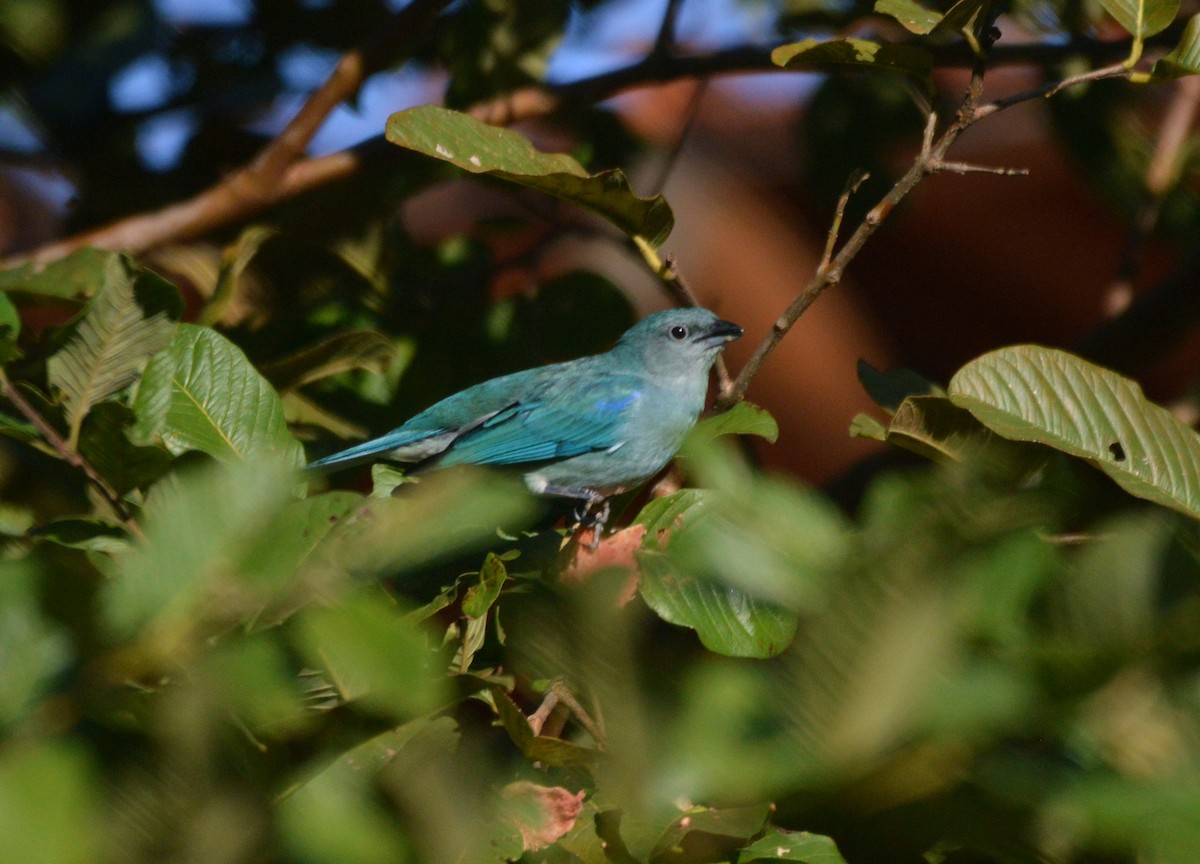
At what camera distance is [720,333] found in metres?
3.23

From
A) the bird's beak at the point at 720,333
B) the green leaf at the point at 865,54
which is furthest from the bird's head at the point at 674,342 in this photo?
the green leaf at the point at 865,54

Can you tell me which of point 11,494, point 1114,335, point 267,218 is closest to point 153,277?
point 11,494

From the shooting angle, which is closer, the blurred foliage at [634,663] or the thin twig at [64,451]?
the blurred foliage at [634,663]

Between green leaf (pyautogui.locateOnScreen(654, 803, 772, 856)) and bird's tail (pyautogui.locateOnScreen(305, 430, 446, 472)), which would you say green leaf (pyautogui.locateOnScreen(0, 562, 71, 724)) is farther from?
bird's tail (pyautogui.locateOnScreen(305, 430, 446, 472))

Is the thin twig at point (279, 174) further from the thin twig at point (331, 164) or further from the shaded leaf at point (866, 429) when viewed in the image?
the shaded leaf at point (866, 429)

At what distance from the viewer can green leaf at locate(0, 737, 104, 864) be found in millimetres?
587

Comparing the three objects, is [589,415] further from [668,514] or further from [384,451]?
[668,514]

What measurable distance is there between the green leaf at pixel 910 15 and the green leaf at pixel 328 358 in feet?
→ 3.15

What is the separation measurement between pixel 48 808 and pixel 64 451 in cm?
94

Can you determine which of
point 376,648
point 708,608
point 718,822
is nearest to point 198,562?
point 376,648

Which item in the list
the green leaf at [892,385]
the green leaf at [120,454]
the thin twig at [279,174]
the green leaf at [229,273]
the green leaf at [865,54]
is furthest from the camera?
the thin twig at [279,174]

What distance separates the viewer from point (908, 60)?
1.64 metres

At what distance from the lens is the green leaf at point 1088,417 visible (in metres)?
1.30

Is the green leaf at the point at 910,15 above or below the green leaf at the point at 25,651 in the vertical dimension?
above
